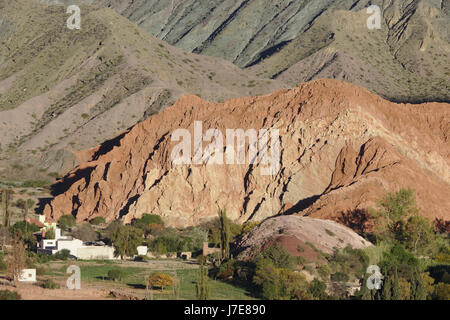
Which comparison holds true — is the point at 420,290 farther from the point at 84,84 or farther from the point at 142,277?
the point at 84,84

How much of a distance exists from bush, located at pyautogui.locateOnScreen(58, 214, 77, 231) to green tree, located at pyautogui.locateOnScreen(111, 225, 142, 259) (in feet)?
54.3

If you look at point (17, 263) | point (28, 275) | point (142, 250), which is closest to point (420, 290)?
point (28, 275)

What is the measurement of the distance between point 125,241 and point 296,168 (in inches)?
1034

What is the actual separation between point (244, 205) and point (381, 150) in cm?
1547

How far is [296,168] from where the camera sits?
330 ft

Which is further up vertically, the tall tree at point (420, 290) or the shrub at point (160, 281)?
the shrub at point (160, 281)

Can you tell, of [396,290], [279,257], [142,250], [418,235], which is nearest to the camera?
[396,290]

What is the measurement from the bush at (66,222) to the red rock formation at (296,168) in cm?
504

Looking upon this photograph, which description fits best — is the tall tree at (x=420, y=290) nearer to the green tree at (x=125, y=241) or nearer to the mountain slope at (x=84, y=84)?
the green tree at (x=125, y=241)

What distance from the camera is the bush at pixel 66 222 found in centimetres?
9850

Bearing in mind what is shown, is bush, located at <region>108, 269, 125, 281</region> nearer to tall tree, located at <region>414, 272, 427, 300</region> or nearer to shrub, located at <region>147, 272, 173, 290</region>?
shrub, located at <region>147, 272, 173, 290</region>

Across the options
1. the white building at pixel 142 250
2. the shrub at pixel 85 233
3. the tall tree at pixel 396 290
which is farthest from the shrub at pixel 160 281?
the shrub at pixel 85 233
